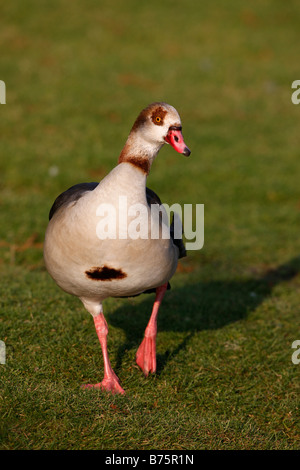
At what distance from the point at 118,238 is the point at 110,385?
4.58 ft

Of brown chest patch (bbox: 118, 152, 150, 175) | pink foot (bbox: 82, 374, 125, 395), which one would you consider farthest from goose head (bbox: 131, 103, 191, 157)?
pink foot (bbox: 82, 374, 125, 395)

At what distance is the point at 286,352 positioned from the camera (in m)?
6.38

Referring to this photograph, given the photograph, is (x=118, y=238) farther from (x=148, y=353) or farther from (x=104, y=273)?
(x=148, y=353)

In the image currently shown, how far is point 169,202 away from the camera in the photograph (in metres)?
11.4

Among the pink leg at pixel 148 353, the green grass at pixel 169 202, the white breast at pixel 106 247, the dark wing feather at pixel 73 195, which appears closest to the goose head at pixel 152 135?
the white breast at pixel 106 247

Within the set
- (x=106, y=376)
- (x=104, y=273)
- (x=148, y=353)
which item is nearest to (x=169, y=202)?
(x=148, y=353)

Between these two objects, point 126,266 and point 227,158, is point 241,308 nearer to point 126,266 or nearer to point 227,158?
point 126,266

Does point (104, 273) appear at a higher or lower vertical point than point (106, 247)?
lower

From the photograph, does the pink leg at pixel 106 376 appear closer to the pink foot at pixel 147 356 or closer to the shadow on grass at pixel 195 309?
the pink foot at pixel 147 356

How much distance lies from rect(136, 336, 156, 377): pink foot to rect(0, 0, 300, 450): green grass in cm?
9

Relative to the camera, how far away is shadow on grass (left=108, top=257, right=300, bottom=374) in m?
6.41

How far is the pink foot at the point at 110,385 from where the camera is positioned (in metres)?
4.92

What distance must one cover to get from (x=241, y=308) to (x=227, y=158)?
652 cm

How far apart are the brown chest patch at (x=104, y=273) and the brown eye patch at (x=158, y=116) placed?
3.81 feet
